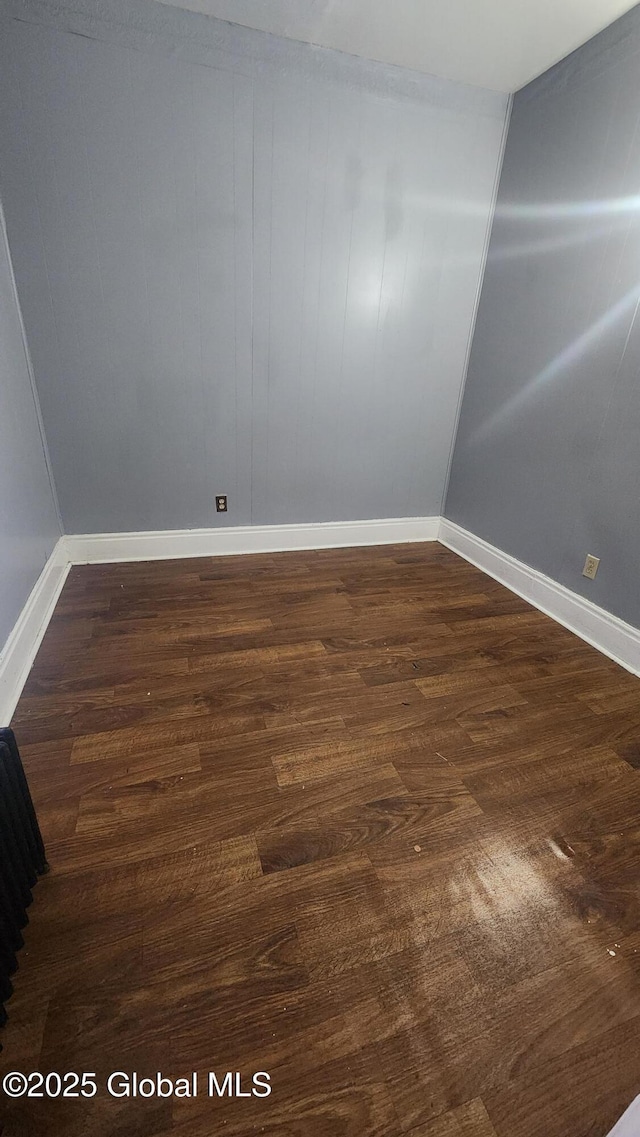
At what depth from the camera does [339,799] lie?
48.4 inches

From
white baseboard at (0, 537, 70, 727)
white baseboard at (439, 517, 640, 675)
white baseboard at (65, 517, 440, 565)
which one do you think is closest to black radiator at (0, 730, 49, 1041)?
white baseboard at (0, 537, 70, 727)

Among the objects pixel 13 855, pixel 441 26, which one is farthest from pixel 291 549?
pixel 441 26

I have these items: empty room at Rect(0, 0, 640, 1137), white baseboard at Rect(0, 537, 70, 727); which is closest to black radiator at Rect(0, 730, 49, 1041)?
empty room at Rect(0, 0, 640, 1137)

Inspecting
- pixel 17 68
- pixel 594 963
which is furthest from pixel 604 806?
pixel 17 68

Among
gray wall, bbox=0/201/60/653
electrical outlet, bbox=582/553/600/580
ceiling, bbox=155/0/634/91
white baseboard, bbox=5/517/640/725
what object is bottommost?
white baseboard, bbox=5/517/640/725

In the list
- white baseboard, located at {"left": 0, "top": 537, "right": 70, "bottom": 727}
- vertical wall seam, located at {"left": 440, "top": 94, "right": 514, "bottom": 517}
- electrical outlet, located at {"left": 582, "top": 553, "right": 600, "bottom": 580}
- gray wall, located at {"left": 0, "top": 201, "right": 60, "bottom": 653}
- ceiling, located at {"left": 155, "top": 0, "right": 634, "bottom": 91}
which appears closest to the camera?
white baseboard, located at {"left": 0, "top": 537, "right": 70, "bottom": 727}

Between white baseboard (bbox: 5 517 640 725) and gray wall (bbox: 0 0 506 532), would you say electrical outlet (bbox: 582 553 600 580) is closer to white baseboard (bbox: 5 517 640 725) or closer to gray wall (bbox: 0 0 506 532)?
white baseboard (bbox: 5 517 640 725)

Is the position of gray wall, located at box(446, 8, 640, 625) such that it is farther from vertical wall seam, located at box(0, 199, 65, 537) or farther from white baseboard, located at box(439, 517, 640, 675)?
vertical wall seam, located at box(0, 199, 65, 537)

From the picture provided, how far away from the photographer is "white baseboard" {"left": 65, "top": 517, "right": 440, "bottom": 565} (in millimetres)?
2469

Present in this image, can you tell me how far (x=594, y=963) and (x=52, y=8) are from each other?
10.9 feet

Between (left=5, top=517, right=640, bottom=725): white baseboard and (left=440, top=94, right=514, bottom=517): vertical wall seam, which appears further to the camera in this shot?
(left=440, top=94, right=514, bottom=517): vertical wall seam

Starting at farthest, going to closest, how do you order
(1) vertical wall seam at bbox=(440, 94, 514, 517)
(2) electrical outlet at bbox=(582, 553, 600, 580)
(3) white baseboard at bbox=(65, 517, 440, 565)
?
(3) white baseboard at bbox=(65, 517, 440, 565)
(1) vertical wall seam at bbox=(440, 94, 514, 517)
(2) electrical outlet at bbox=(582, 553, 600, 580)

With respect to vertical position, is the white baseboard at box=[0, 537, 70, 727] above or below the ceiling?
below

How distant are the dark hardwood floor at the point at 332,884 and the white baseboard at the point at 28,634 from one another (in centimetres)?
6
